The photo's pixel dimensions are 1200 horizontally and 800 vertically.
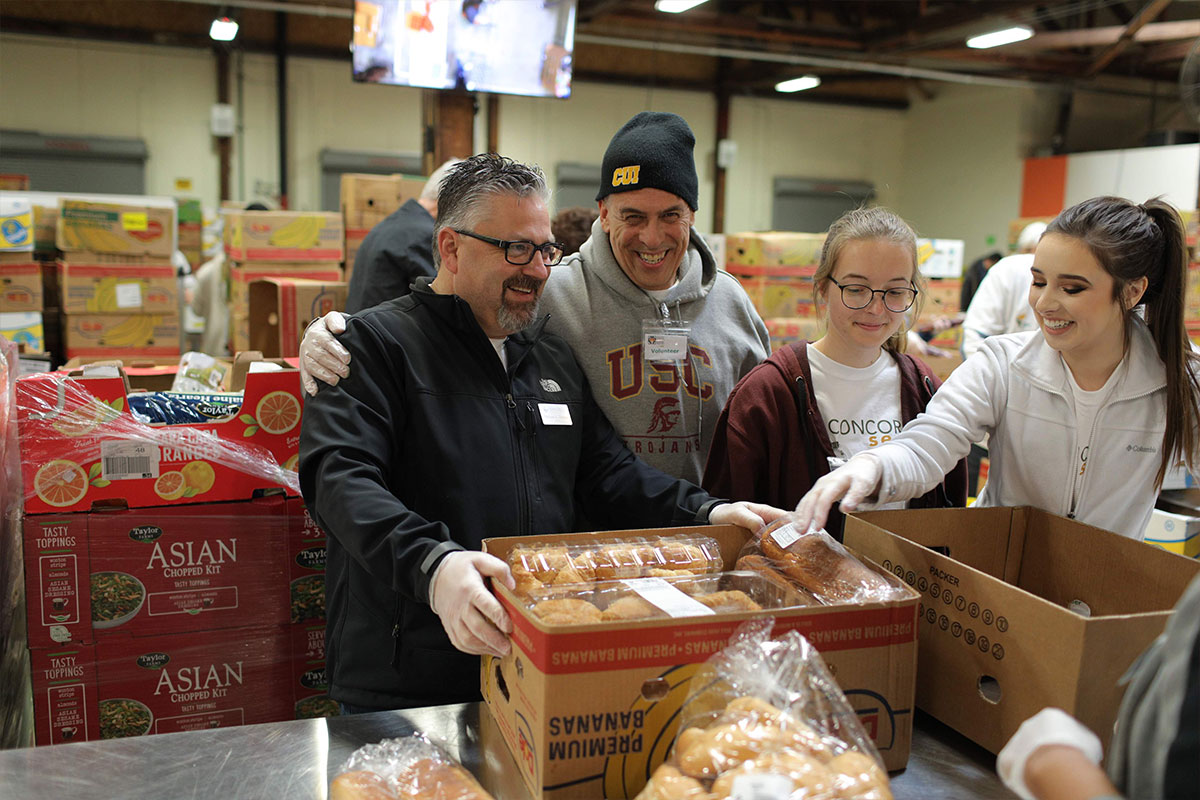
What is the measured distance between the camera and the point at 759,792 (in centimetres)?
92

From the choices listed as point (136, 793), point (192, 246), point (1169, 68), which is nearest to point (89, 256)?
point (192, 246)

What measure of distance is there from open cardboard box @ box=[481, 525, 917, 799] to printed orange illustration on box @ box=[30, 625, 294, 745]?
1.22 metres

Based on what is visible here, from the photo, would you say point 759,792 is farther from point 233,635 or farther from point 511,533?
point 233,635

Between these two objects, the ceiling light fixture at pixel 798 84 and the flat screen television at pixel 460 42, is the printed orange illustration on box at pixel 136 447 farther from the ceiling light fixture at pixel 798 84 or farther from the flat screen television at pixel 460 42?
the ceiling light fixture at pixel 798 84

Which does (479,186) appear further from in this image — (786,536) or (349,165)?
(349,165)

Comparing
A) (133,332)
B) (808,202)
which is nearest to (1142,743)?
(133,332)

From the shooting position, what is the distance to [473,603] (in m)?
1.20

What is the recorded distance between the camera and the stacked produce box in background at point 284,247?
5.30m

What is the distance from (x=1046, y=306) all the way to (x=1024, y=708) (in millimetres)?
732

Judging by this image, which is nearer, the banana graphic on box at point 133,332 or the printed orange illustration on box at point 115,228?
the printed orange illustration on box at point 115,228

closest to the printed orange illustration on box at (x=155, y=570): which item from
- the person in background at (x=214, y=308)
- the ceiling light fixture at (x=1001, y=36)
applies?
the person in background at (x=214, y=308)

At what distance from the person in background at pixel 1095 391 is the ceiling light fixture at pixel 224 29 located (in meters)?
9.08

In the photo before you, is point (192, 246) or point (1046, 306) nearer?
point (1046, 306)

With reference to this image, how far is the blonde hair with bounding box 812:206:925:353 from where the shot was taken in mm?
1920
